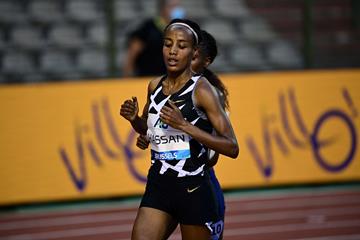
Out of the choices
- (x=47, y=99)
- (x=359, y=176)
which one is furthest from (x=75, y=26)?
(x=359, y=176)

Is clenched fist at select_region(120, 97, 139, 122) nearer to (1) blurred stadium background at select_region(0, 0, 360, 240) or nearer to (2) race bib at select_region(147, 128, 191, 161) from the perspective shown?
(2) race bib at select_region(147, 128, 191, 161)

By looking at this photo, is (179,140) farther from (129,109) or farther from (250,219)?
(250,219)

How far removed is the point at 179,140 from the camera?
4.83 metres

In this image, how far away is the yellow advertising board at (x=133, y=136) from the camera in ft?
30.5

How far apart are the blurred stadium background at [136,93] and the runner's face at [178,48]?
3.36 m

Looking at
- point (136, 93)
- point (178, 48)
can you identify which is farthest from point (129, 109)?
point (136, 93)

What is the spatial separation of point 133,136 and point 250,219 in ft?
5.78

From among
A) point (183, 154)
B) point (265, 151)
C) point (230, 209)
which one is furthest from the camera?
point (265, 151)

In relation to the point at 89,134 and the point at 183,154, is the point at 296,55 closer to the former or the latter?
the point at 89,134

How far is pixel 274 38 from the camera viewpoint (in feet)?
38.9

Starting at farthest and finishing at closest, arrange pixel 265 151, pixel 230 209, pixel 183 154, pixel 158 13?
pixel 158 13 < pixel 265 151 < pixel 230 209 < pixel 183 154

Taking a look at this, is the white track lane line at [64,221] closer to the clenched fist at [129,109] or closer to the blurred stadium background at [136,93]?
the blurred stadium background at [136,93]

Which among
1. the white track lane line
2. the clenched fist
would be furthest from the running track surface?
the clenched fist

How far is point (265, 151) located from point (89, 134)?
83.8 inches
